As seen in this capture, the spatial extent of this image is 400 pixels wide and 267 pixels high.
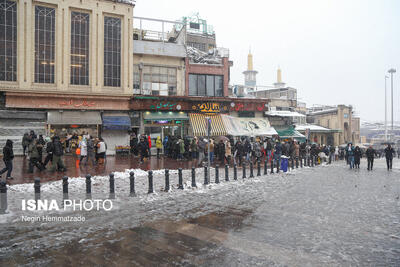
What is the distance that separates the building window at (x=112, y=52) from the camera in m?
23.3

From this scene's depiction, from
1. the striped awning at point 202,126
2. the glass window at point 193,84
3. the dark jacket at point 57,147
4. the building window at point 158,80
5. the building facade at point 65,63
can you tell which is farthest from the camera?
the glass window at point 193,84

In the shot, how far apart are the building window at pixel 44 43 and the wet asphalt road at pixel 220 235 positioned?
56.1 feet

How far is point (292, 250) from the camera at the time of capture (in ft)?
16.1

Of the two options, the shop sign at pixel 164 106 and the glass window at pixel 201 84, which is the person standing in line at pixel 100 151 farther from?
the glass window at pixel 201 84

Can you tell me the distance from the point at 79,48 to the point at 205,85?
11.0 m

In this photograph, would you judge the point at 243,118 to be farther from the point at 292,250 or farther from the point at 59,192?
the point at 292,250

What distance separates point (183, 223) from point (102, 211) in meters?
2.37

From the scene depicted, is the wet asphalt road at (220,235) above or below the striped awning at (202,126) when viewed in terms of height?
below

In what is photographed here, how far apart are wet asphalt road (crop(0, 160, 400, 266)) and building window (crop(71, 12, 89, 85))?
16.7 metres

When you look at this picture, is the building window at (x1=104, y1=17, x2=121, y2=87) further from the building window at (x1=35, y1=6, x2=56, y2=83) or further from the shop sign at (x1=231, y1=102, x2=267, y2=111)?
the shop sign at (x1=231, y1=102, x2=267, y2=111)

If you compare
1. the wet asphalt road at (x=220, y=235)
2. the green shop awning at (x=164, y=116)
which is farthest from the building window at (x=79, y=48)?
the wet asphalt road at (x=220, y=235)

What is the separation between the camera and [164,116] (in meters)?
24.1

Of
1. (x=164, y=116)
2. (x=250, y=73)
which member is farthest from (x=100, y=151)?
(x=250, y=73)

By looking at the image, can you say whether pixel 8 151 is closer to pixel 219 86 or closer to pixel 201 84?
pixel 201 84
